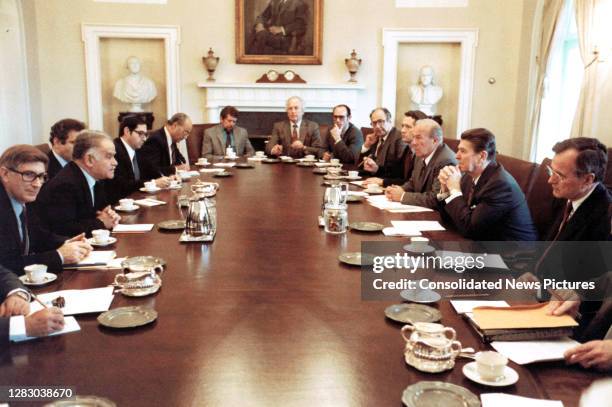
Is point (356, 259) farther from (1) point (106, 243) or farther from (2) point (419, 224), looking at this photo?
(1) point (106, 243)

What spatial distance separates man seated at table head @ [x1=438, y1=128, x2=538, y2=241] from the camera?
9.96 feet

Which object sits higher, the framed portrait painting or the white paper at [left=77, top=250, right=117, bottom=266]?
the framed portrait painting

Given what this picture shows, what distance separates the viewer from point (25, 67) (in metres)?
8.34

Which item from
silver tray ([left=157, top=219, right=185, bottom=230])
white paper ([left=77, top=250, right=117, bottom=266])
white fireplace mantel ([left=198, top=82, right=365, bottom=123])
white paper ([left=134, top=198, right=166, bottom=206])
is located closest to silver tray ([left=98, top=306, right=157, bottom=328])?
white paper ([left=77, top=250, right=117, bottom=266])

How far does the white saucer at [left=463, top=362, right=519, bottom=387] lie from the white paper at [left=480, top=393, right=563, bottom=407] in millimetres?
43

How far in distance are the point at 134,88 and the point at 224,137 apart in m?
2.49

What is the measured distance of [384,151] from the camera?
5.62 meters

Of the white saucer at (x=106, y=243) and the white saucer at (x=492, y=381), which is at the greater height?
the white saucer at (x=492, y=381)

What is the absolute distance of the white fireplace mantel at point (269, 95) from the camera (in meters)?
8.84

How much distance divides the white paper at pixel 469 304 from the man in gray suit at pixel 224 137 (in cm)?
536

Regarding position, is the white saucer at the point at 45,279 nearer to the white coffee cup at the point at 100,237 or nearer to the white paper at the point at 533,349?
the white coffee cup at the point at 100,237

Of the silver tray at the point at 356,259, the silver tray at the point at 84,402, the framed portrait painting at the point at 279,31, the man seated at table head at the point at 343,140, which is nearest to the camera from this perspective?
the silver tray at the point at 84,402

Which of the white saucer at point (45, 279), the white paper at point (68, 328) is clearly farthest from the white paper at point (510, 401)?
the white saucer at point (45, 279)

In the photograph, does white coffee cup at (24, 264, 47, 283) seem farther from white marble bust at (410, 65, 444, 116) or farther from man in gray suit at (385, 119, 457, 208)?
white marble bust at (410, 65, 444, 116)
